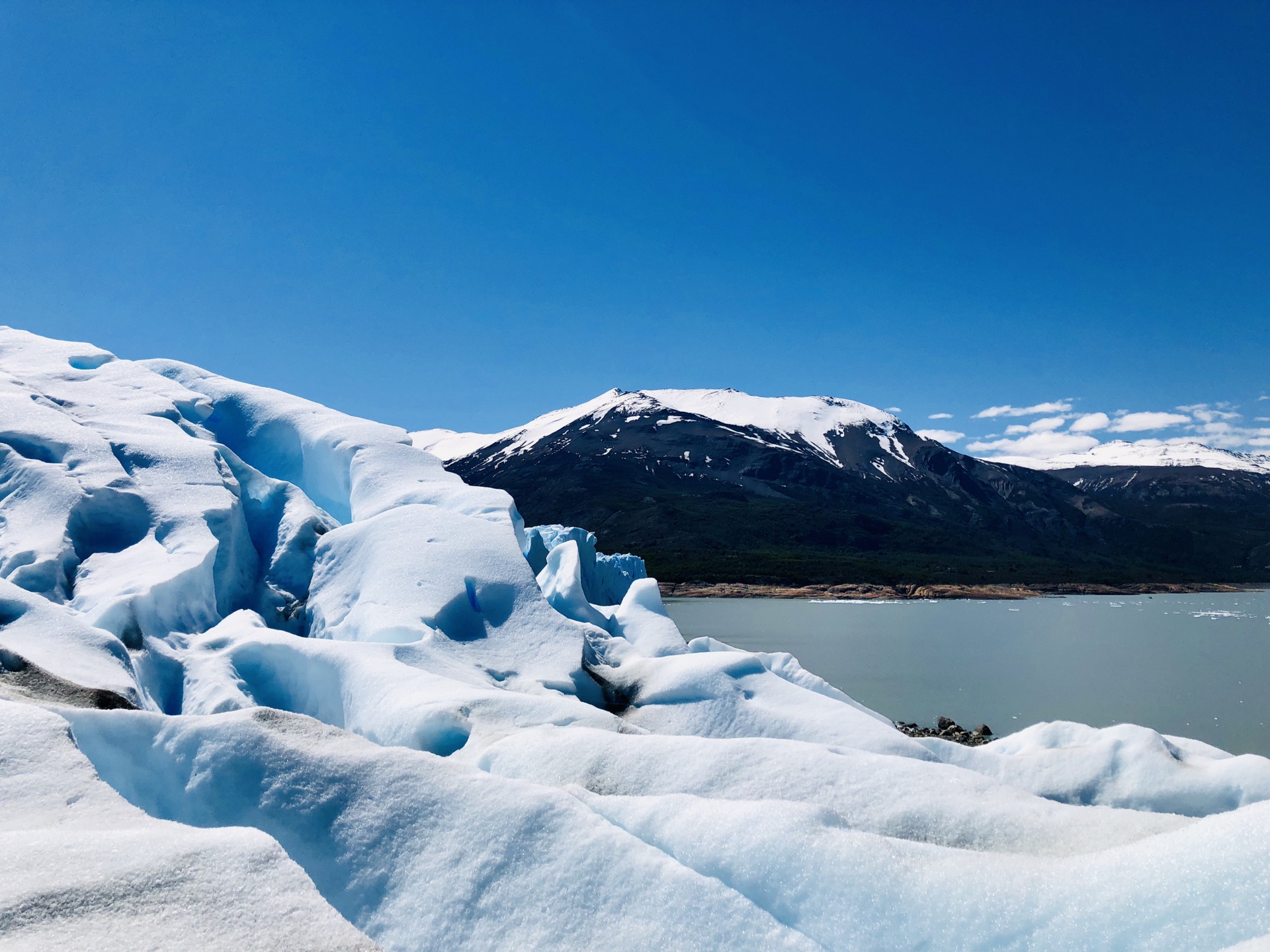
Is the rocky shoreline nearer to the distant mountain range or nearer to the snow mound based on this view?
the distant mountain range

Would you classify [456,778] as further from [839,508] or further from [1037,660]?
[839,508]

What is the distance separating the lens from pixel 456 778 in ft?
13.5

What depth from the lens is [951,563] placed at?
8631 centimetres

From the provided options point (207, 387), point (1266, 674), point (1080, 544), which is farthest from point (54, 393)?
point (1080, 544)

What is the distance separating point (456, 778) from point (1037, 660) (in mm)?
28049

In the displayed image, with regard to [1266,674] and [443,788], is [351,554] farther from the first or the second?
[1266,674]

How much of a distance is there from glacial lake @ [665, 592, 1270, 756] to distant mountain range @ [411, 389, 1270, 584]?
27244mm

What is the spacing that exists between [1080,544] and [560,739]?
137413 mm

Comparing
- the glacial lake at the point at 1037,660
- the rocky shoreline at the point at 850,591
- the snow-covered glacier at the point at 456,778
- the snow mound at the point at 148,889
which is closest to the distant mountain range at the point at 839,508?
the rocky shoreline at the point at 850,591

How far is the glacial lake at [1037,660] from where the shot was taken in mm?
18141

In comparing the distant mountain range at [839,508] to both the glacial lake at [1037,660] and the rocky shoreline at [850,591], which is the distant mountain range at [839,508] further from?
the glacial lake at [1037,660]

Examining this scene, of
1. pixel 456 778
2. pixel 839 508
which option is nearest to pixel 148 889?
pixel 456 778

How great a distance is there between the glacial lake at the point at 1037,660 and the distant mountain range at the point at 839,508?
1073 inches

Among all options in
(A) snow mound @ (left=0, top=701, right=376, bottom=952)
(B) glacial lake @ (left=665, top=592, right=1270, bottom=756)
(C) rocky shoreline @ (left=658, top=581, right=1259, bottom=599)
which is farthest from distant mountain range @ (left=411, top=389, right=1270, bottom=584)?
(A) snow mound @ (left=0, top=701, right=376, bottom=952)
